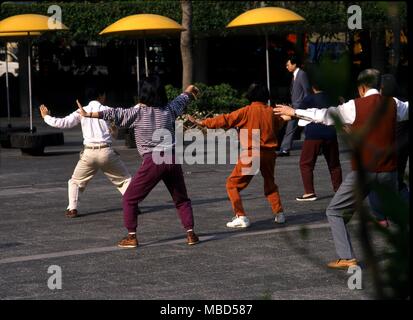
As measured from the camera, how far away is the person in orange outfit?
30.8 feet

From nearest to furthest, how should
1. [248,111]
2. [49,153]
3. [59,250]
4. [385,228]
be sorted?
[385,228] < [59,250] < [248,111] < [49,153]

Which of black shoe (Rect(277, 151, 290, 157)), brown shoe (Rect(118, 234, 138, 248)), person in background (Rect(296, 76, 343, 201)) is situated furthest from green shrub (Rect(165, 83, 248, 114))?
brown shoe (Rect(118, 234, 138, 248))

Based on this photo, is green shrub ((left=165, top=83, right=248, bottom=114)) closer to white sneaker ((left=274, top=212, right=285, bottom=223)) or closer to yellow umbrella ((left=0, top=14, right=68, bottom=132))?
yellow umbrella ((left=0, top=14, right=68, bottom=132))

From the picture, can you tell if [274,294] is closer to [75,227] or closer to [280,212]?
[280,212]

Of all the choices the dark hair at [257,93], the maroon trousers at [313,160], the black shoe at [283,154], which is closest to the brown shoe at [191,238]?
→ the dark hair at [257,93]

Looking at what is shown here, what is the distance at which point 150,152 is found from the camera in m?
8.58

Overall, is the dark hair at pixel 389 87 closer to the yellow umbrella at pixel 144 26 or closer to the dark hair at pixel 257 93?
the dark hair at pixel 257 93

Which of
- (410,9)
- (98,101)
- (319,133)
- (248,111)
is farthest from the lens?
(319,133)

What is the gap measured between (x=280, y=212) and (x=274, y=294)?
3.14 m

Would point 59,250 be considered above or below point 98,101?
below

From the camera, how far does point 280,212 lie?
9734 millimetres

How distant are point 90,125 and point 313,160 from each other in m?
2.86

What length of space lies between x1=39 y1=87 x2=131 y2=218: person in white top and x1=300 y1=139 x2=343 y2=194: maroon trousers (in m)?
2.26
